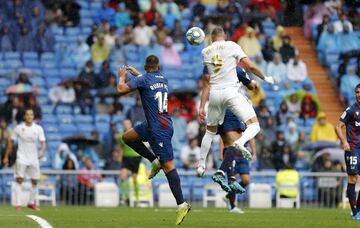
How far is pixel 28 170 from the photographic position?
86.4ft

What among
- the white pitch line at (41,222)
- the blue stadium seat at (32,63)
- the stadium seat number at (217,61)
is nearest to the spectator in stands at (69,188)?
the blue stadium seat at (32,63)

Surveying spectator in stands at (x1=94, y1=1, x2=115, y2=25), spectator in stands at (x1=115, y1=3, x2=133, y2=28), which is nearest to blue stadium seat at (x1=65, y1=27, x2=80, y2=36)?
spectator in stands at (x1=94, y1=1, x2=115, y2=25)

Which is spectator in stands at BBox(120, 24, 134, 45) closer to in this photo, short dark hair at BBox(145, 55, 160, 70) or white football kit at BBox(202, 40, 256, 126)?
white football kit at BBox(202, 40, 256, 126)

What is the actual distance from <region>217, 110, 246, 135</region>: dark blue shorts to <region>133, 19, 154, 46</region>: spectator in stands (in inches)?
576

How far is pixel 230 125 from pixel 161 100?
111 inches

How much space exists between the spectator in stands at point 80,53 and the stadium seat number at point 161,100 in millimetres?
16736

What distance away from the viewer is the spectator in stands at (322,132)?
107 ft

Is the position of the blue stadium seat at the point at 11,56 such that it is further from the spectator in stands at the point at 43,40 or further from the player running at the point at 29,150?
the player running at the point at 29,150

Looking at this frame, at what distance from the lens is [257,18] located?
123 ft

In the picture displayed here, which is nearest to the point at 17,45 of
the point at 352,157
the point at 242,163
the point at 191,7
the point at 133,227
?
the point at 191,7

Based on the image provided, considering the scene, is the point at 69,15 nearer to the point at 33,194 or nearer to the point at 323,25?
the point at 323,25

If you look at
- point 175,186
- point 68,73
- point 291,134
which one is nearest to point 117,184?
point 291,134

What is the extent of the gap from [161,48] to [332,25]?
219 inches

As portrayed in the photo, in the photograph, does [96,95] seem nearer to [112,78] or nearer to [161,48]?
[112,78]
